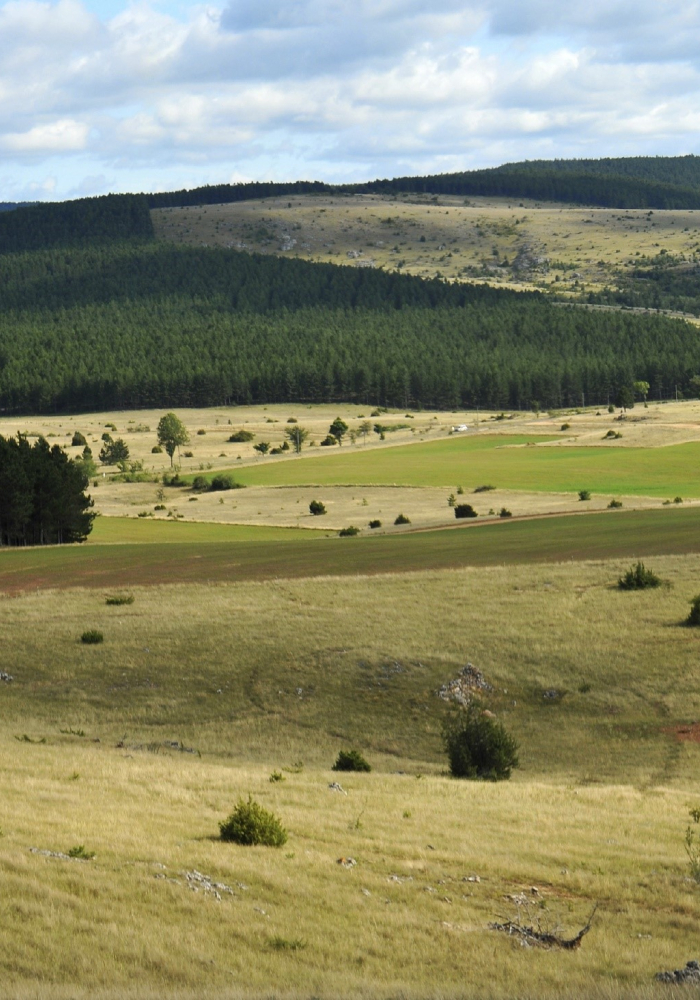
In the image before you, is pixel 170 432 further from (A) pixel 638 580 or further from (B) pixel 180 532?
(A) pixel 638 580

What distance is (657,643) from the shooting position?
1379 inches

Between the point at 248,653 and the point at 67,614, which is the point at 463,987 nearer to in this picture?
the point at 248,653

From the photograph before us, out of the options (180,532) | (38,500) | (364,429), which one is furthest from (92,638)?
(364,429)

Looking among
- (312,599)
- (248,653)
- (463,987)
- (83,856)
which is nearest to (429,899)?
(463,987)

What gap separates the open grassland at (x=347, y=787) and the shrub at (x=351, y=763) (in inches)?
29.9

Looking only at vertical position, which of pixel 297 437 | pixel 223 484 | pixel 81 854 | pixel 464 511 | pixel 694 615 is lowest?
pixel 464 511

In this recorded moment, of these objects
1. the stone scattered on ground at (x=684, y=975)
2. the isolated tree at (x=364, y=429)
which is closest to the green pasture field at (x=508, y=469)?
the isolated tree at (x=364, y=429)

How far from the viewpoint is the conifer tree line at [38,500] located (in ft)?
225

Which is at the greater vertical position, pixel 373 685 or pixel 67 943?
pixel 67 943

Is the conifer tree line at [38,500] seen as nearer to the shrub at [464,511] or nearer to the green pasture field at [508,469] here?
the shrub at [464,511]

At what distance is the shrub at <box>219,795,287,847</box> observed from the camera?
17.7 metres

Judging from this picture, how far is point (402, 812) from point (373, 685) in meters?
11.6

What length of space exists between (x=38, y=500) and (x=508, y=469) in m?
61.6

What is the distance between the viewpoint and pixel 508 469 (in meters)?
120
